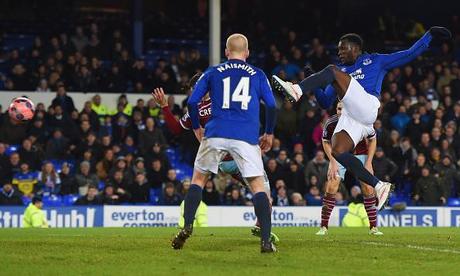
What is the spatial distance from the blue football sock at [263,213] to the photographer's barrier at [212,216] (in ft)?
40.7

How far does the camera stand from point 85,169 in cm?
2423

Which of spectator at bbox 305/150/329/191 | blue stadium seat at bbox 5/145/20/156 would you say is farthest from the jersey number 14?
blue stadium seat at bbox 5/145/20/156

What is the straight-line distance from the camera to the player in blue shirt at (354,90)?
12195 millimetres

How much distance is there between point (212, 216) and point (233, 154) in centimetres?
1305

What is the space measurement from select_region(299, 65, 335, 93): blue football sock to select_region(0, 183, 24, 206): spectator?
1238cm

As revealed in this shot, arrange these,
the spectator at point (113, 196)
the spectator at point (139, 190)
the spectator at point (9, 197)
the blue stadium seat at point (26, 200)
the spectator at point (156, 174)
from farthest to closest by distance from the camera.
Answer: the spectator at point (156, 174) → the spectator at point (139, 190) → the spectator at point (113, 196) → the blue stadium seat at point (26, 200) → the spectator at point (9, 197)

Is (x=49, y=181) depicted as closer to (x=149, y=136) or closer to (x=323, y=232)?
(x=149, y=136)

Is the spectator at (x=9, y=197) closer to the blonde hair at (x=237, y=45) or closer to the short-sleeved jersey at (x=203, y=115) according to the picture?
the short-sleeved jersey at (x=203, y=115)

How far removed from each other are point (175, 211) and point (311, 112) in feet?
18.2

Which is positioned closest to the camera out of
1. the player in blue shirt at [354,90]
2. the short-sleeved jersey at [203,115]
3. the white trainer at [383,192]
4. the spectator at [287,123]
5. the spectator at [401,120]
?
the player in blue shirt at [354,90]

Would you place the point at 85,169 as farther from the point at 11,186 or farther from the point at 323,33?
the point at 323,33

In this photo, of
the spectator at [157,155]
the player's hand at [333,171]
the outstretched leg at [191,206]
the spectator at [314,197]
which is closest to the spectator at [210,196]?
the spectator at [157,155]

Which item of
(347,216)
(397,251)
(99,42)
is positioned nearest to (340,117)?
(397,251)

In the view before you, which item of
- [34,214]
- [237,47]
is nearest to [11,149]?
[34,214]
